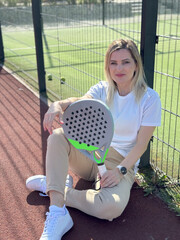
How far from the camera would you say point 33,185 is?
2.71 m

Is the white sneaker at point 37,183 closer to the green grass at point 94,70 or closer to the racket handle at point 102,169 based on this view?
the racket handle at point 102,169

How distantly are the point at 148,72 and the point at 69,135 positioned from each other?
0.97m

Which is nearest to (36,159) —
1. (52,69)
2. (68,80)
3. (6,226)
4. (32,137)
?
(32,137)

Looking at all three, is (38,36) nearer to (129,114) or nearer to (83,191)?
(129,114)

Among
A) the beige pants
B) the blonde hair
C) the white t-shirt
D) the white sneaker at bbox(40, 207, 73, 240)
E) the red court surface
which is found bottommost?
the red court surface

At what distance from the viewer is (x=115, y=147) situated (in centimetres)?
253

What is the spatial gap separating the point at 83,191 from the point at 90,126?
58cm

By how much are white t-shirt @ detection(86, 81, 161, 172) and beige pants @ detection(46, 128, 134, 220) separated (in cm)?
11

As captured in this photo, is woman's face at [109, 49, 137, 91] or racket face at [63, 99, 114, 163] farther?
woman's face at [109, 49, 137, 91]

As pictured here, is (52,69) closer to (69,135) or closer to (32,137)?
(32,137)

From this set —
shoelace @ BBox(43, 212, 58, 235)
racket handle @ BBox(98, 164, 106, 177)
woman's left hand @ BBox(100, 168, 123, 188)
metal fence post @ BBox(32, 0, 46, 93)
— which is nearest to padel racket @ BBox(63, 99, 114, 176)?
racket handle @ BBox(98, 164, 106, 177)

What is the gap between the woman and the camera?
223cm

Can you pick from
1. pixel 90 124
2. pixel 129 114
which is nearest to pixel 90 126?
pixel 90 124

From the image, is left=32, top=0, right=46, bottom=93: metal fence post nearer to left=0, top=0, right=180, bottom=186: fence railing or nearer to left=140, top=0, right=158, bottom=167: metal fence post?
left=0, top=0, right=180, bottom=186: fence railing
